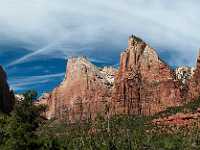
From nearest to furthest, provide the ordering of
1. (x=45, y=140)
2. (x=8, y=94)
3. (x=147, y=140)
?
(x=45, y=140) → (x=147, y=140) → (x=8, y=94)

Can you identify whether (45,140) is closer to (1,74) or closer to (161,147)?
(161,147)

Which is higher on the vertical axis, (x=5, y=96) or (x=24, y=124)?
(x=5, y=96)

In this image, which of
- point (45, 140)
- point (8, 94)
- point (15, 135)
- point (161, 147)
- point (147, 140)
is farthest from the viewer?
point (8, 94)

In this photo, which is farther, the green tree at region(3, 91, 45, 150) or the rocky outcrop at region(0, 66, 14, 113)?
the rocky outcrop at region(0, 66, 14, 113)

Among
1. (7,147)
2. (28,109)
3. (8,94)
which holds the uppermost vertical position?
(8,94)

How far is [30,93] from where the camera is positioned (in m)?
58.9

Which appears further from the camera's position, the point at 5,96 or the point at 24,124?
the point at 5,96

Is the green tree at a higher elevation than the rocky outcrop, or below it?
below

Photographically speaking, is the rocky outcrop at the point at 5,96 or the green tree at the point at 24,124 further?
the rocky outcrop at the point at 5,96

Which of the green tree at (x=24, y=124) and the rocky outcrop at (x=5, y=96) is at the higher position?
the rocky outcrop at (x=5, y=96)

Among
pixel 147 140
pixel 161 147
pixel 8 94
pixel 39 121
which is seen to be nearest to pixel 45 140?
pixel 39 121

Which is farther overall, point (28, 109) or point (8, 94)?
point (8, 94)

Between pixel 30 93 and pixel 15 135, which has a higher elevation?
pixel 30 93

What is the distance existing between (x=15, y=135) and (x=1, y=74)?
14400 cm
